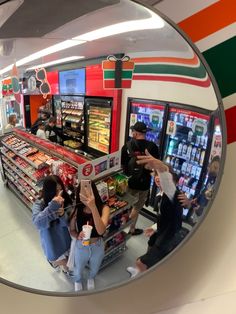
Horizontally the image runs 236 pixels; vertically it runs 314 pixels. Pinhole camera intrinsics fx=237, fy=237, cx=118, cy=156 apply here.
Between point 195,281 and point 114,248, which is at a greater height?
point 114,248

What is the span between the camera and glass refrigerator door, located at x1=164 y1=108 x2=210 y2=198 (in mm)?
614

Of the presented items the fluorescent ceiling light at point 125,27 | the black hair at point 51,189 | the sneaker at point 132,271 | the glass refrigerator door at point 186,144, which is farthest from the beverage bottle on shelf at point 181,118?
the sneaker at point 132,271

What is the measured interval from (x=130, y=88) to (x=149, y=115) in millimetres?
81

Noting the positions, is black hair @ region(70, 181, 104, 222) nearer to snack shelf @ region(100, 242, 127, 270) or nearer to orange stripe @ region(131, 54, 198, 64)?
snack shelf @ region(100, 242, 127, 270)

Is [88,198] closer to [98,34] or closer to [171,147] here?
[171,147]

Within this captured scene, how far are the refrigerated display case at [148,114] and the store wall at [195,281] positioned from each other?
36cm

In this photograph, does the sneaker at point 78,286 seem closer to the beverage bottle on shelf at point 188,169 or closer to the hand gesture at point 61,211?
the hand gesture at point 61,211

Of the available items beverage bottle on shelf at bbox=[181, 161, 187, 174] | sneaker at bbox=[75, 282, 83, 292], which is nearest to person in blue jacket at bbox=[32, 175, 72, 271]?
sneaker at bbox=[75, 282, 83, 292]

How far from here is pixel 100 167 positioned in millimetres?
570

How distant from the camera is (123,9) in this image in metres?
0.59

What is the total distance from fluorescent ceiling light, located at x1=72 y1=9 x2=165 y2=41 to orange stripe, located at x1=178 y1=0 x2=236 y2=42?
0.19 meters

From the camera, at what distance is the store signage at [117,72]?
0.56 m

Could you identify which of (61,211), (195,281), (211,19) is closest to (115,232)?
(61,211)

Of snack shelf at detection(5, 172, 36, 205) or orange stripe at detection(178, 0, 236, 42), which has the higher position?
orange stripe at detection(178, 0, 236, 42)
